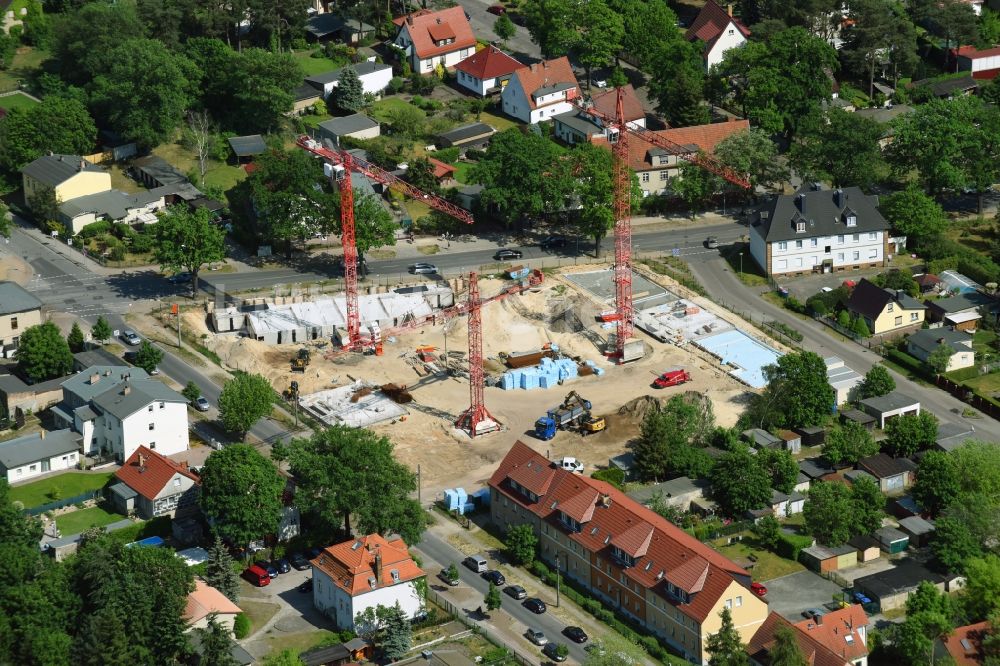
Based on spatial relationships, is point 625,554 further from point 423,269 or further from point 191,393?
point 423,269

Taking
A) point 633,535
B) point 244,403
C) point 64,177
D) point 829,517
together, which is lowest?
point 829,517

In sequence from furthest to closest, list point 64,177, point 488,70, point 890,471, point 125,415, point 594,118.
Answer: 1. point 488,70
2. point 594,118
3. point 64,177
4. point 890,471
5. point 125,415

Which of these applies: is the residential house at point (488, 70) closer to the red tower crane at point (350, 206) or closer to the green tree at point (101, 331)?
the red tower crane at point (350, 206)

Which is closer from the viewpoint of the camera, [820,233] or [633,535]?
[633,535]

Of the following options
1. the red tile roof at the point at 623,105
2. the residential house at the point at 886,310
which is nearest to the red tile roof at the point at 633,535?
the residential house at the point at 886,310

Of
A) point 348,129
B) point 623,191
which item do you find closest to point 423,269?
point 623,191

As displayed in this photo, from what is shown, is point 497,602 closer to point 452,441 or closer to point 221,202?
point 452,441

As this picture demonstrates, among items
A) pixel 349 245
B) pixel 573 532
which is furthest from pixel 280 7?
pixel 573 532
